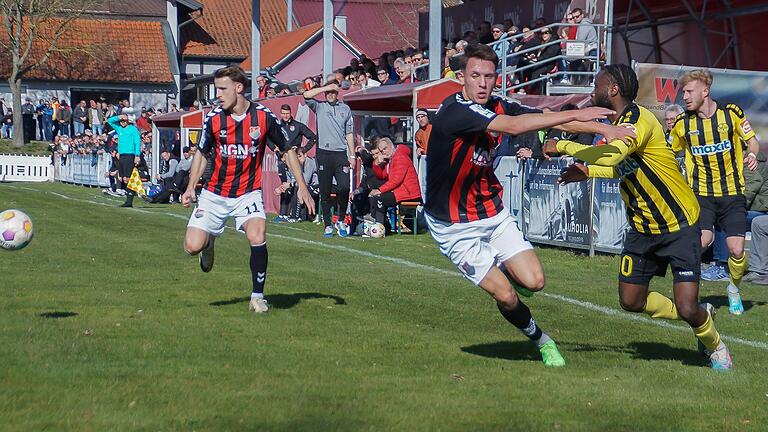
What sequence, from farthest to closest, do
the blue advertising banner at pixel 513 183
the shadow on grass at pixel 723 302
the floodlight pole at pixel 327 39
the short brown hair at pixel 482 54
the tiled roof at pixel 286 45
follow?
the tiled roof at pixel 286 45 < the floodlight pole at pixel 327 39 < the blue advertising banner at pixel 513 183 < the shadow on grass at pixel 723 302 < the short brown hair at pixel 482 54

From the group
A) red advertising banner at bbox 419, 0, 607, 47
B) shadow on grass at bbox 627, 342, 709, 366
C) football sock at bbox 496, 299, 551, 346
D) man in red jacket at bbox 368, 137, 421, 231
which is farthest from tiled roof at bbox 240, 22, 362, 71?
football sock at bbox 496, 299, 551, 346

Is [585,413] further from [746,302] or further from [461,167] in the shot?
[746,302]

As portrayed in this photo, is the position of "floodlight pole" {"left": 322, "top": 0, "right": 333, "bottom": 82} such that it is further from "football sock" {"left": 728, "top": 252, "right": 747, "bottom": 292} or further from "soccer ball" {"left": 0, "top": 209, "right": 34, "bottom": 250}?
"soccer ball" {"left": 0, "top": 209, "right": 34, "bottom": 250}

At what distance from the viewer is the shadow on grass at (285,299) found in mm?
10422

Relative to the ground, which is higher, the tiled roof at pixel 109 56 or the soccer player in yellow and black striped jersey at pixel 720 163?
the tiled roof at pixel 109 56

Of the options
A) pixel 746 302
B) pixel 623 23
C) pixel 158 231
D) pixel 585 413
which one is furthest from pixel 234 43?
pixel 585 413

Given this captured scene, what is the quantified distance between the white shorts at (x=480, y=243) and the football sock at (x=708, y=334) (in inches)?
47.4

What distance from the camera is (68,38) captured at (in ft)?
209

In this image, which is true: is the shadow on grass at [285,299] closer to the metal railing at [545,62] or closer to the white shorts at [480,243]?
the white shorts at [480,243]

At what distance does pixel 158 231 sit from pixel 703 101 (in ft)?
35.4

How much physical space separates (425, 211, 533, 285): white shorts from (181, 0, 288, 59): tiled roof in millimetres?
63724

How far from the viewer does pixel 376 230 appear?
19.1 meters

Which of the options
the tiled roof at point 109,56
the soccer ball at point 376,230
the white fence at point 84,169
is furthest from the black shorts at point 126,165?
the tiled roof at point 109,56

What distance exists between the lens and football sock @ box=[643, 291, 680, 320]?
7.95 metres
